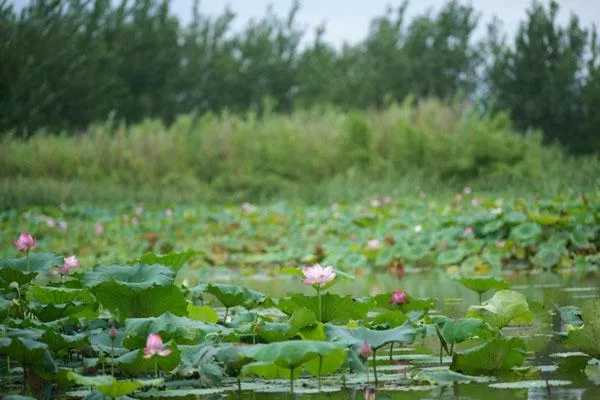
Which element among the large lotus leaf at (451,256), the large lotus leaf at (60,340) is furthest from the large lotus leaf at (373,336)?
the large lotus leaf at (451,256)

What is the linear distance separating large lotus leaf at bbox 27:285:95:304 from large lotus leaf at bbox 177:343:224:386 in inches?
25.5

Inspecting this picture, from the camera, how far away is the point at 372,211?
35.3 ft

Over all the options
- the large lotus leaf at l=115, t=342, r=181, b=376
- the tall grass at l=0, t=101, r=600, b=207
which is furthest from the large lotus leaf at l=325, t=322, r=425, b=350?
the tall grass at l=0, t=101, r=600, b=207

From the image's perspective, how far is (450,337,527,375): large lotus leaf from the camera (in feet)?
9.21

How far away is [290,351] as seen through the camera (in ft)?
7.67

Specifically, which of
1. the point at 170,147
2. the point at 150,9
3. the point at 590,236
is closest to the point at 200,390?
the point at 590,236

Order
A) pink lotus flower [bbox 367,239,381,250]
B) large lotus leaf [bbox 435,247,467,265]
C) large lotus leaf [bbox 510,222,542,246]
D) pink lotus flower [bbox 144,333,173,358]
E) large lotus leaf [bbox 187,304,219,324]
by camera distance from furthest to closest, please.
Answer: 1. pink lotus flower [bbox 367,239,381,250]
2. large lotus leaf [bbox 435,247,467,265]
3. large lotus leaf [bbox 510,222,542,246]
4. large lotus leaf [bbox 187,304,219,324]
5. pink lotus flower [bbox 144,333,173,358]

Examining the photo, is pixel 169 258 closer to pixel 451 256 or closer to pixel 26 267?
pixel 26 267

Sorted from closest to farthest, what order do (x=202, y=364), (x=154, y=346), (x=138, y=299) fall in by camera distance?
1. (x=154, y=346)
2. (x=202, y=364)
3. (x=138, y=299)

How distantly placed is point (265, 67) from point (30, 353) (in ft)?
112

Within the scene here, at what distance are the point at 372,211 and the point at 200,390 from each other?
8067 mm

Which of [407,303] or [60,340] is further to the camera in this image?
[407,303]

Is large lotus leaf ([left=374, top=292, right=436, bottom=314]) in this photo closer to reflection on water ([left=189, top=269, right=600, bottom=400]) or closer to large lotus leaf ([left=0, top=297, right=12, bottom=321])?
reflection on water ([left=189, top=269, right=600, bottom=400])

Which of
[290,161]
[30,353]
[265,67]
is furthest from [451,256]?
[265,67]
